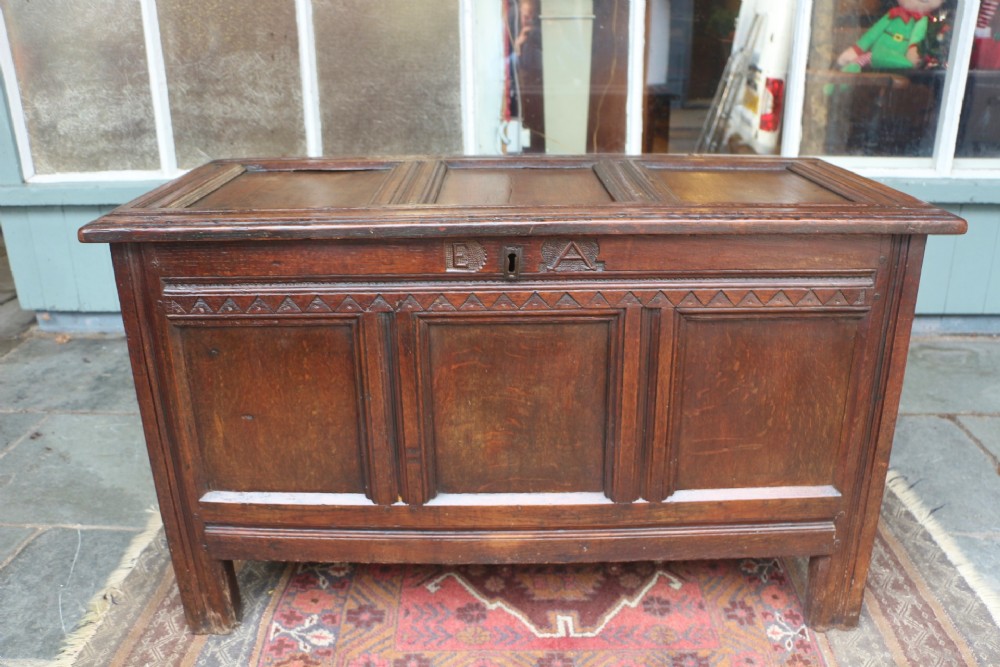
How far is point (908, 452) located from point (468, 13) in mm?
2535

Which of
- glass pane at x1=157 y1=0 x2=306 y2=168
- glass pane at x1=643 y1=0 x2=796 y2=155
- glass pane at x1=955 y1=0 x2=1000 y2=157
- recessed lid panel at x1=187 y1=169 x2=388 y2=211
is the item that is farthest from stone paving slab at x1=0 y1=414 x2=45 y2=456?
glass pane at x1=955 y1=0 x2=1000 y2=157

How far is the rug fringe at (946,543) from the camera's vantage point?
89.0 inches

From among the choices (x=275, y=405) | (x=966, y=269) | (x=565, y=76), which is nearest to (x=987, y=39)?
(x=966, y=269)

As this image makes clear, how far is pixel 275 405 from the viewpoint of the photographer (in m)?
1.96

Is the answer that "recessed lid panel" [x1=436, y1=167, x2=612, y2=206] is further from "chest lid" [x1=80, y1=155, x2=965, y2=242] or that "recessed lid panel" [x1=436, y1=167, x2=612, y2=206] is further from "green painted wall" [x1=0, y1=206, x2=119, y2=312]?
"green painted wall" [x1=0, y1=206, x2=119, y2=312]

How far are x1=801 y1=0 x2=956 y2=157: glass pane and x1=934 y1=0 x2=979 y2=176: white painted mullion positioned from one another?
0.03 meters

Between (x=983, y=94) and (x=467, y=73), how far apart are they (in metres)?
2.34

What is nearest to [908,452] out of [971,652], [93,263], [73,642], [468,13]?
[971,652]

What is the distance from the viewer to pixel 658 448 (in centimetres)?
198

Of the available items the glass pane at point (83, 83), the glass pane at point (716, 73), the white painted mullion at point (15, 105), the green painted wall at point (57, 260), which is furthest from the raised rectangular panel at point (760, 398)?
the white painted mullion at point (15, 105)

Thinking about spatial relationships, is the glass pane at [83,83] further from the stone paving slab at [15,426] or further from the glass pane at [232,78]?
the stone paving slab at [15,426]

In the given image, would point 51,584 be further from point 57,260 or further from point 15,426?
point 57,260

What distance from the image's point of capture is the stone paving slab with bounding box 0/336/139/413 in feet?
11.3

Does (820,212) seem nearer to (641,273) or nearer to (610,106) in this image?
(641,273)
